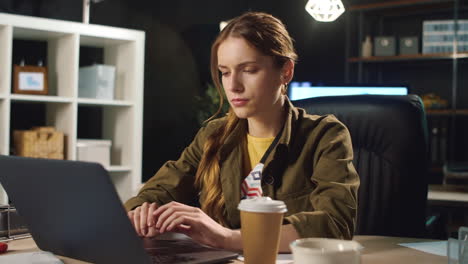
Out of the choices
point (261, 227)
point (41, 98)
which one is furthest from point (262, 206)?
point (41, 98)

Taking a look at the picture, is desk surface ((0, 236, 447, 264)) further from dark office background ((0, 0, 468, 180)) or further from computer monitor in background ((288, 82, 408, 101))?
dark office background ((0, 0, 468, 180))

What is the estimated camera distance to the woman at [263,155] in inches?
47.8

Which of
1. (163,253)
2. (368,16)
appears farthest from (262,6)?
(163,253)

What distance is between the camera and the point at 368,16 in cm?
534

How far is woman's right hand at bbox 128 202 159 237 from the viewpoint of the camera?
3.70 feet

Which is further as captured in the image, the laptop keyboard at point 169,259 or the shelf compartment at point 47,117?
the shelf compartment at point 47,117

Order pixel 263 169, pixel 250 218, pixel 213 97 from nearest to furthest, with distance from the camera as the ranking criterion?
pixel 250 218 < pixel 263 169 < pixel 213 97

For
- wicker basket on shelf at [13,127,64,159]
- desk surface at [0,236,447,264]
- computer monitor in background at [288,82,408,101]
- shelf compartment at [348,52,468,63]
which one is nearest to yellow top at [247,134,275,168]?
desk surface at [0,236,447,264]

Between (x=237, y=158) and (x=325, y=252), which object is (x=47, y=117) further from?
(x=325, y=252)

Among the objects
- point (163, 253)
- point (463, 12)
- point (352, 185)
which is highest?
point (463, 12)

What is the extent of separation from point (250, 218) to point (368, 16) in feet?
15.7

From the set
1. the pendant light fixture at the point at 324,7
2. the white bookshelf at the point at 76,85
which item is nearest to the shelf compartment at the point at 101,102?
the white bookshelf at the point at 76,85

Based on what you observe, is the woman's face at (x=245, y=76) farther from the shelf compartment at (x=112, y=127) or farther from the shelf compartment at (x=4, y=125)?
the shelf compartment at (x=112, y=127)

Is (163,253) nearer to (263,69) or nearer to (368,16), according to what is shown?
(263,69)
